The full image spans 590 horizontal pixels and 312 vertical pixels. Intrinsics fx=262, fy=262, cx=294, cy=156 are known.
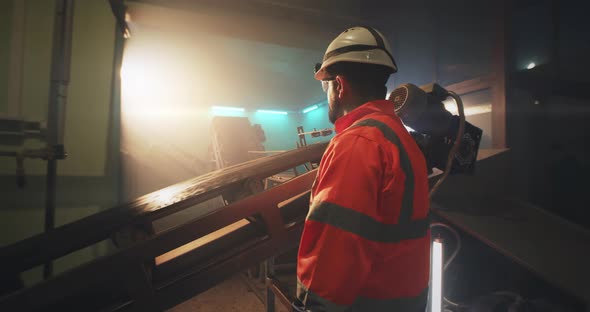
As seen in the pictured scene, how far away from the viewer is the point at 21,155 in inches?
92.8

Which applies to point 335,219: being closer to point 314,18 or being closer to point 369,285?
point 369,285

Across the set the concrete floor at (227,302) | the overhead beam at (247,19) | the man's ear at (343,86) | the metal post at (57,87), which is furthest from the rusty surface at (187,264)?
the overhead beam at (247,19)

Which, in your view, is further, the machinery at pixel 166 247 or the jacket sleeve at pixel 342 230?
the machinery at pixel 166 247

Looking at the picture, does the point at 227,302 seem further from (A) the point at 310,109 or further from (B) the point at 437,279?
(A) the point at 310,109

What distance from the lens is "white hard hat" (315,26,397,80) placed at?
1154mm

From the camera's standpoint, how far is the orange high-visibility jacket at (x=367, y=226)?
2.62 ft

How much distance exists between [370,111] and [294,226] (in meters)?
0.82

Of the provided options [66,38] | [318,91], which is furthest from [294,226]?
[318,91]

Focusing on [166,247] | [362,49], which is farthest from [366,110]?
[166,247]

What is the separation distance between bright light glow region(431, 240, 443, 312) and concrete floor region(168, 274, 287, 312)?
1945mm

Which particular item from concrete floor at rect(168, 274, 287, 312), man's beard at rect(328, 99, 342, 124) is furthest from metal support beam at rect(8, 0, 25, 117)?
man's beard at rect(328, 99, 342, 124)

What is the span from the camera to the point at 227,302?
141 inches

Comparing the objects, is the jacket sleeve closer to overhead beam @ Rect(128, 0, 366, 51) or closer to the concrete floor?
the concrete floor

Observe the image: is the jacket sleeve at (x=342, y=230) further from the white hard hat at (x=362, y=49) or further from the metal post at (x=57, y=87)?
the metal post at (x=57, y=87)
